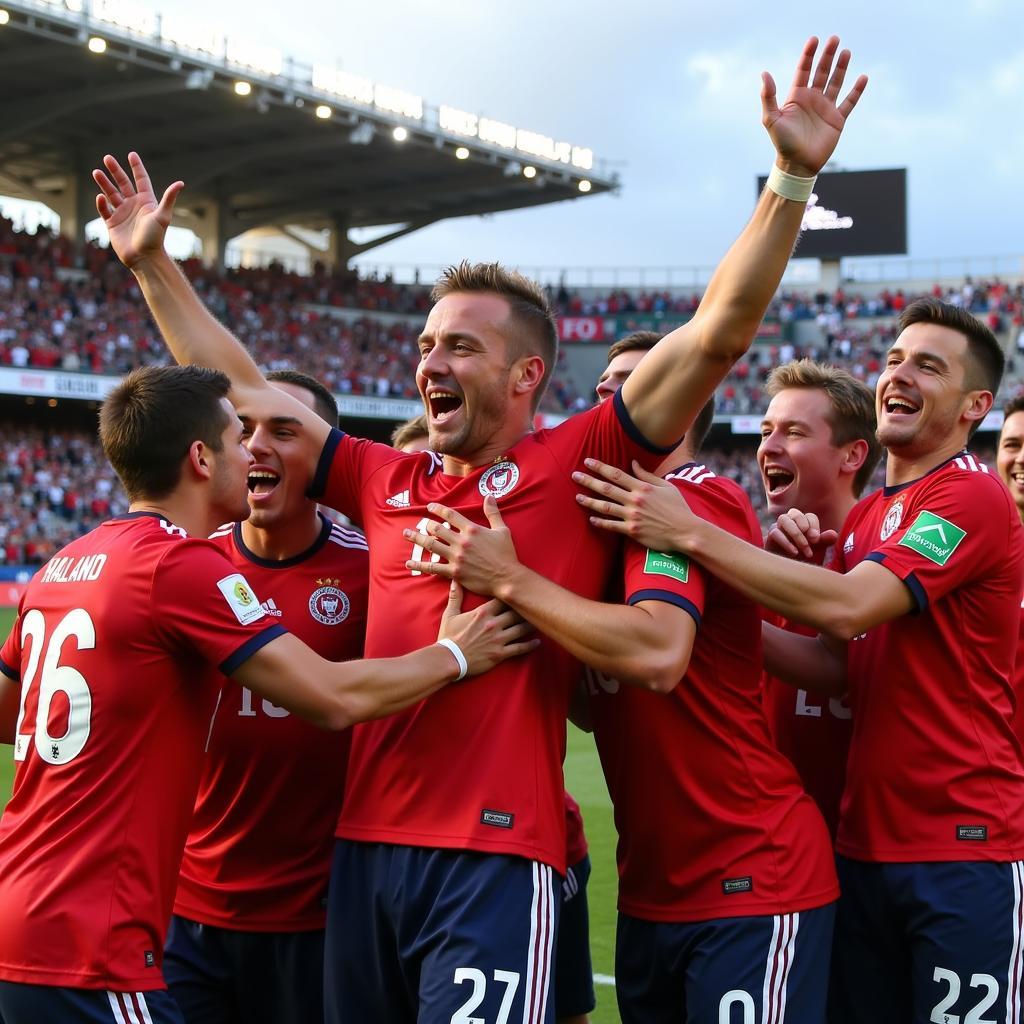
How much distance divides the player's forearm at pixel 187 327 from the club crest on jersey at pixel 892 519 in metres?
2.07

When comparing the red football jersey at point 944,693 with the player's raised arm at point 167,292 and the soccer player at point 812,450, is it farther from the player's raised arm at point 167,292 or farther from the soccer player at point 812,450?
the player's raised arm at point 167,292

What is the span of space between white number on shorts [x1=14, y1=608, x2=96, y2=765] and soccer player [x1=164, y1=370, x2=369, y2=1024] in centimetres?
74

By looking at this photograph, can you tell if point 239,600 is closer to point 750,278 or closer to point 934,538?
point 750,278

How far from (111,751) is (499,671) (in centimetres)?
101

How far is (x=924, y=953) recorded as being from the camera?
3602 millimetres

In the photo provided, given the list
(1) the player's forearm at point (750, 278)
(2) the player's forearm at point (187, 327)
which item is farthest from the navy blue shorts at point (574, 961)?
(1) the player's forearm at point (750, 278)

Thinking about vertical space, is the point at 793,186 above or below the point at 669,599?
above

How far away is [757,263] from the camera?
3.21 meters

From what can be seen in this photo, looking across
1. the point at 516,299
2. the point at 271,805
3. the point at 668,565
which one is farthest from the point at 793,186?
the point at 271,805

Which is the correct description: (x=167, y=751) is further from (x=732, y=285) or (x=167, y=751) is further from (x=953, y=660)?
(x=953, y=660)

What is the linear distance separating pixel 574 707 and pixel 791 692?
741 millimetres

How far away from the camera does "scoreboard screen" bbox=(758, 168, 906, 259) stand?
144 ft

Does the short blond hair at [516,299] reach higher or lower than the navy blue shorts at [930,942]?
higher

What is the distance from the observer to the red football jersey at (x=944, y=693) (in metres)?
3.68
